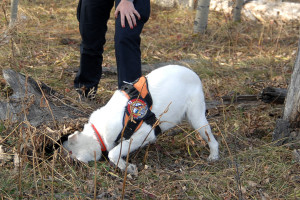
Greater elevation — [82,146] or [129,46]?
[129,46]

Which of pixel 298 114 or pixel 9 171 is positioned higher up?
pixel 298 114

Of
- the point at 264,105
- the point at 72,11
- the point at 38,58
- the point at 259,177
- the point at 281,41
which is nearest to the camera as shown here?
the point at 259,177

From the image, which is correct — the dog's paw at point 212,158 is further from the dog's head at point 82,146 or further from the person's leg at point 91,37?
the person's leg at point 91,37

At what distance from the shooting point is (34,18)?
7.80m

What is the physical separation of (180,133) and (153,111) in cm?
77

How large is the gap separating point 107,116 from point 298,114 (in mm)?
1707

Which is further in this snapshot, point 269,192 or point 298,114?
point 298,114

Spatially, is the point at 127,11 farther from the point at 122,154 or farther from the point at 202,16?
the point at 202,16

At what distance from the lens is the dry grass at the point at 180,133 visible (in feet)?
9.00

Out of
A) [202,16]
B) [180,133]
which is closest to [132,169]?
[180,133]

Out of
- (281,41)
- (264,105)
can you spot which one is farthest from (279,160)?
(281,41)

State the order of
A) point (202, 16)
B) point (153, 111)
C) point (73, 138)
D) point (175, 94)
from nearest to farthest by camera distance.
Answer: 1. point (73, 138)
2. point (153, 111)
3. point (175, 94)
4. point (202, 16)

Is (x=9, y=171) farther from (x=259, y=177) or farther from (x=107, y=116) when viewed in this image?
(x=259, y=177)

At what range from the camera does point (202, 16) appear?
7.60m
